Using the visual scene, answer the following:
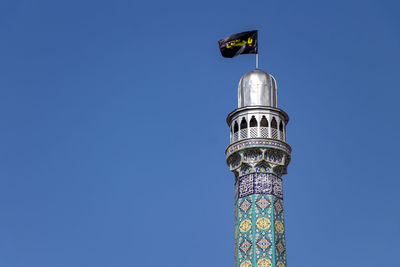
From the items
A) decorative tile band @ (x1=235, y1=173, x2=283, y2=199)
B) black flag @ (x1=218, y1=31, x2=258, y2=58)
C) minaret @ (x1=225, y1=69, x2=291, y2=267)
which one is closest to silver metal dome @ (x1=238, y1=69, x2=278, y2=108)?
minaret @ (x1=225, y1=69, x2=291, y2=267)

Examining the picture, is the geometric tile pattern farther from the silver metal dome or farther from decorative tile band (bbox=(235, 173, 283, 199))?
the silver metal dome

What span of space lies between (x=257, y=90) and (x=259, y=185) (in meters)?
3.80

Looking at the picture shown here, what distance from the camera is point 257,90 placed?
3059 centimetres

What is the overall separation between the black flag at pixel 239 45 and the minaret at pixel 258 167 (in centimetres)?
142

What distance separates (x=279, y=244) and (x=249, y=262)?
1.27 m

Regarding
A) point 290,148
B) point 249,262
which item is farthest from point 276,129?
point 249,262

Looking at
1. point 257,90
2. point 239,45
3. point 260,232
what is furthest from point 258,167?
point 239,45

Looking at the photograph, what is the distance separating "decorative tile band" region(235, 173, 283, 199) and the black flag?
5496 millimetres

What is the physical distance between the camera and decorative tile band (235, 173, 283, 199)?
2892cm

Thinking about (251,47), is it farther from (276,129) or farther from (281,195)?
(281,195)

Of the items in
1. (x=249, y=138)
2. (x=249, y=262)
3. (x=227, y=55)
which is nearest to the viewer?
(x=249, y=262)

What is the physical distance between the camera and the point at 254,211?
2850 cm

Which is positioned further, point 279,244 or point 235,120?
point 235,120

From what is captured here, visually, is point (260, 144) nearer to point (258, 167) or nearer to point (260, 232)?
point (258, 167)
